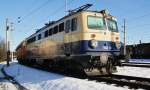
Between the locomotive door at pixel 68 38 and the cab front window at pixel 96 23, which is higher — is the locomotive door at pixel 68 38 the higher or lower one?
the lower one

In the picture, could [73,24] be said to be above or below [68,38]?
above

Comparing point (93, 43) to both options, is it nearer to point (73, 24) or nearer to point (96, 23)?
point (96, 23)

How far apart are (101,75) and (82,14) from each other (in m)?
3.58

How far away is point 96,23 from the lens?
49.3 feet

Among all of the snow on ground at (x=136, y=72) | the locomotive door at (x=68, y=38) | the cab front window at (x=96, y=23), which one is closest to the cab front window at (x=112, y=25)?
the cab front window at (x=96, y=23)

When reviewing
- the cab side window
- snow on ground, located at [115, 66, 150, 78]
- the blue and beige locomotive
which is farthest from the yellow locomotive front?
snow on ground, located at [115, 66, 150, 78]

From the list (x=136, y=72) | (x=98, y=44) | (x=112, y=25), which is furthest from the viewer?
(x=136, y=72)

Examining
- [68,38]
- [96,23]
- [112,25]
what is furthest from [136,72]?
[68,38]

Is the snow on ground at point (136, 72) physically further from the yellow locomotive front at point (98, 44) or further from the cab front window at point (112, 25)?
the cab front window at point (112, 25)

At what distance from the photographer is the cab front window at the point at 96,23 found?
14777mm

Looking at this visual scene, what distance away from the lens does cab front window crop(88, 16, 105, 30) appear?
48.5ft

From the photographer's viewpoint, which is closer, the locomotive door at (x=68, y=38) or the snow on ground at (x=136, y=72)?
the locomotive door at (x=68, y=38)

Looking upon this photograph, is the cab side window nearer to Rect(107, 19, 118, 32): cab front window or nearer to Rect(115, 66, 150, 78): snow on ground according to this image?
Rect(107, 19, 118, 32): cab front window

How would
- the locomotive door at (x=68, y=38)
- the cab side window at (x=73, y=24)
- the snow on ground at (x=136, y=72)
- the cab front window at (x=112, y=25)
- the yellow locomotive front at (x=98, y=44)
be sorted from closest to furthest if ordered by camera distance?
the yellow locomotive front at (x=98, y=44)
the cab side window at (x=73, y=24)
the locomotive door at (x=68, y=38)
the cab front window at (x=112, y=25)
the snow on ground at (x=136, y=72)
